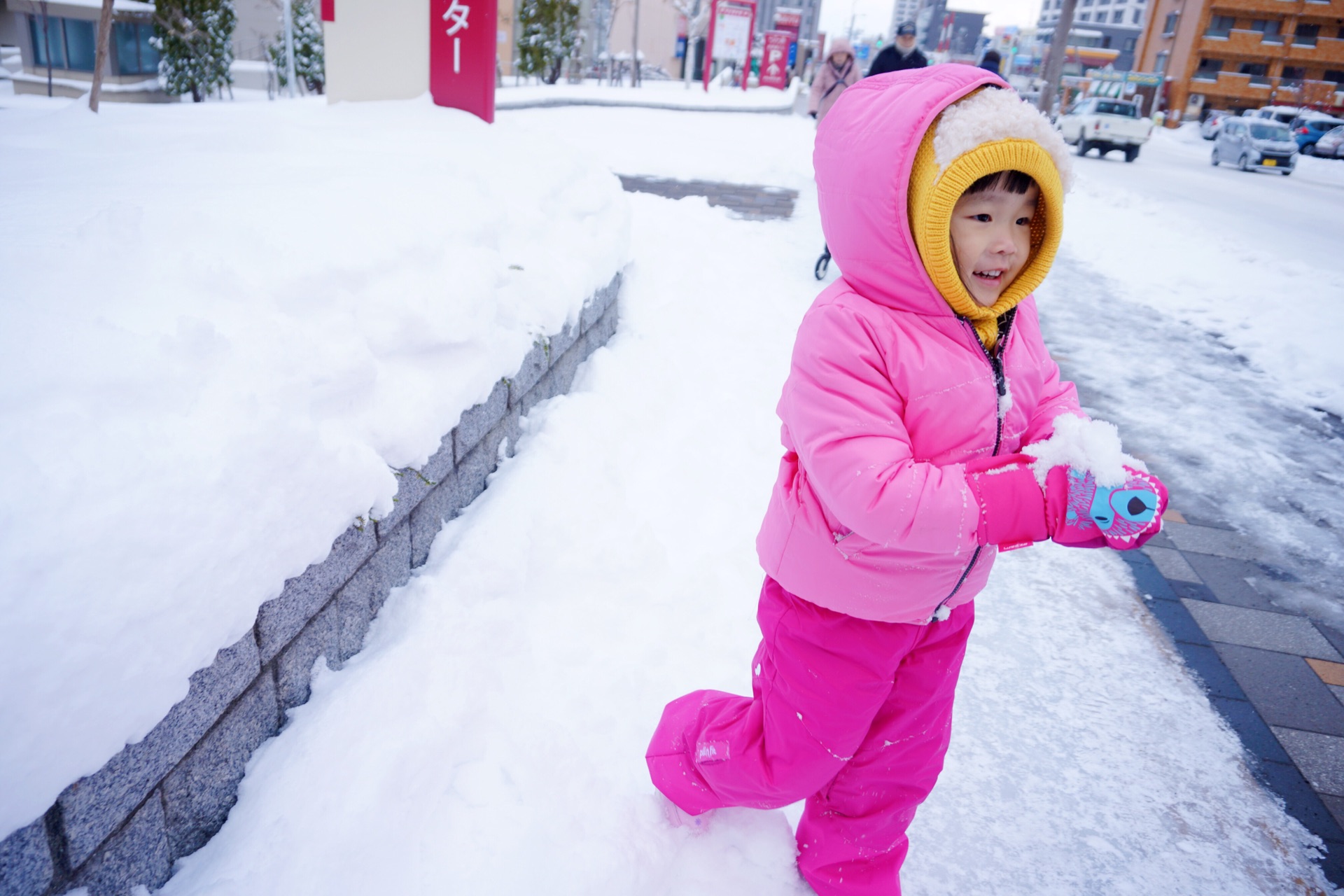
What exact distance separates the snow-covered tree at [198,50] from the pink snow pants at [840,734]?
16.2m

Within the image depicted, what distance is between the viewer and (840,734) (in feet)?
4.76

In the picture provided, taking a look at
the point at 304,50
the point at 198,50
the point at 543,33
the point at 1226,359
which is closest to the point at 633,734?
the point at 1226,359

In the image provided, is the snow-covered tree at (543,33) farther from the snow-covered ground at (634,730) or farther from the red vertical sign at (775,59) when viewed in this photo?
the snow-covered ground at (634,730)

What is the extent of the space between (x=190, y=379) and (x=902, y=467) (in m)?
1.19

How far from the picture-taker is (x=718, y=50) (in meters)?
29.1

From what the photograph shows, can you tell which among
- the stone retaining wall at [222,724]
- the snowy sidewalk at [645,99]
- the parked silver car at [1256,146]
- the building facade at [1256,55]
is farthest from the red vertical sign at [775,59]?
the stone retaining wall at [222,724]

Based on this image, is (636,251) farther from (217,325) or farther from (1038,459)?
(1038,459)

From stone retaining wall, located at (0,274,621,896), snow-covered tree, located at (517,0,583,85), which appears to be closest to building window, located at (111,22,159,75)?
snow-covered tree, located at (517,0,583,85)

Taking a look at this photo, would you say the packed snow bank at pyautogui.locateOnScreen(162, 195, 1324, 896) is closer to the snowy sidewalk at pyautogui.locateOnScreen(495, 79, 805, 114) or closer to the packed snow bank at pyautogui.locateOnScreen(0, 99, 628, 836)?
the packed snow bank at pyautogui.locateOnScreen(0, 99, 628, 836)

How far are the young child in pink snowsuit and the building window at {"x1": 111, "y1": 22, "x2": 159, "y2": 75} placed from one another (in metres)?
17.5

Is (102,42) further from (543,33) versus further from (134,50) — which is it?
(543,33)

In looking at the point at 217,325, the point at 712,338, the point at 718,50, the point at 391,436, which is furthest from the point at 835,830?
the point at 718,50

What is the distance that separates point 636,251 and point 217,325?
162 inches

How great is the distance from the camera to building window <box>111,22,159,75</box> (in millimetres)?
14266
